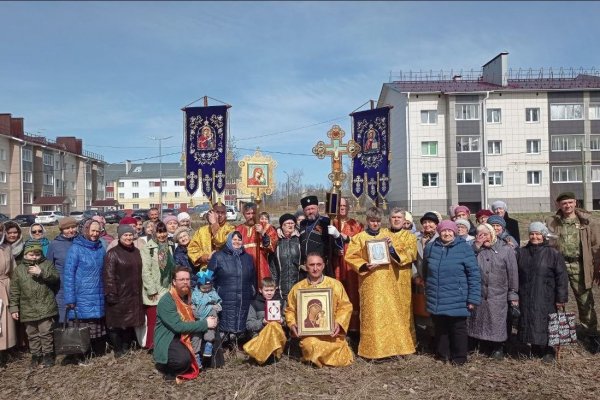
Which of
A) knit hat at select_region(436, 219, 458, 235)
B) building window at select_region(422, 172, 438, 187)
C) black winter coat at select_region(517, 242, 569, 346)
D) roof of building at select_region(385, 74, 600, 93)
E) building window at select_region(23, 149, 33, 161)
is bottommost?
black winter coat at select_region(517, 242, 569, 346)

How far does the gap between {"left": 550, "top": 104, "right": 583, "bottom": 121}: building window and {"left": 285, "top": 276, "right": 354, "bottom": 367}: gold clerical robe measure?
39.3 meters

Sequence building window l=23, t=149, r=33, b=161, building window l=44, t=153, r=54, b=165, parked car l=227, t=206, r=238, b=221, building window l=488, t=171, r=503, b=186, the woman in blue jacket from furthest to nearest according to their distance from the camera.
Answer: building window l=44, t=153, r=54, b=165 → building window l=23, t=149, r=33, b=161 → building window l=488, t=171, r=503, b=186 → parked car l=227, t=206, r=238, b=221 → the woman in blue jacket

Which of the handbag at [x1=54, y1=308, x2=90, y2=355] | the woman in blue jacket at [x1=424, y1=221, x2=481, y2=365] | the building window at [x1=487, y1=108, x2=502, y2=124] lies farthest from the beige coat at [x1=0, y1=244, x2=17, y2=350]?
the building window at [x1=487, y1=108, x2=502, y2=124]

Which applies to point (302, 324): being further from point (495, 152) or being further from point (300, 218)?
point (495, 152)

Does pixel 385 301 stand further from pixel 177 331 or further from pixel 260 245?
pixel 177 331

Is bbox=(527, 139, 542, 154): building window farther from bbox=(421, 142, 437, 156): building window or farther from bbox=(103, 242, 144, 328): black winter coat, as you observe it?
bbox=(103, 242, 144, 328): black winter coat

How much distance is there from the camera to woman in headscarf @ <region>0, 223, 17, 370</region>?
21.8ft

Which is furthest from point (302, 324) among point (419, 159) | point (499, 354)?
point (419, 159)

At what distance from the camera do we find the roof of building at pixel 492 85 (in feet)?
130

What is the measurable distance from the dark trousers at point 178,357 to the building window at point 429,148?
117ft

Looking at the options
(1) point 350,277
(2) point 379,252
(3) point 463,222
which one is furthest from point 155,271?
(3) point 463,222

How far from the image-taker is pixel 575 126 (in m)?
A: 40.5

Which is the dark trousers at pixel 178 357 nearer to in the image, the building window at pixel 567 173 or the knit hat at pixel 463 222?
the knit hat at pixel 463 222

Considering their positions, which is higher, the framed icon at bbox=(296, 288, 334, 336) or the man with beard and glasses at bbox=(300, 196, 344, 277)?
the man with beard and glasses at bbox=(300, 196, 344, 277)
